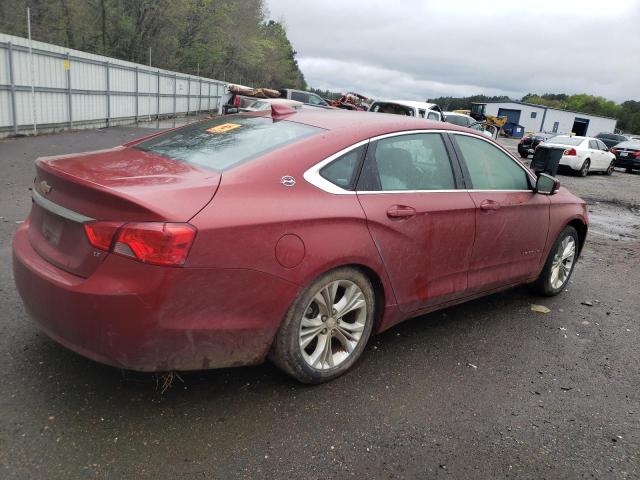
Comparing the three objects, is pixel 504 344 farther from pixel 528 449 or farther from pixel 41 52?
pixel 41 52

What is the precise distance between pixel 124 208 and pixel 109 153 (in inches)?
41.9

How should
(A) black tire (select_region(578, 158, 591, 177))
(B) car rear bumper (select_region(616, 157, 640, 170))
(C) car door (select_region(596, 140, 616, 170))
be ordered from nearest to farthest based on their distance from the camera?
(A) black tire (select_region(578, 158, 591, 177)) < (C) car door (select_region(596, 140, 616, 170)) < (B) car rear bumper (select_region(616, 157, 640, 170))

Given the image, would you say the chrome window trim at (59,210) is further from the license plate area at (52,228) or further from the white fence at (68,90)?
the white fence at (68,90)

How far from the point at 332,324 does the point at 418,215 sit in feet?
3.01

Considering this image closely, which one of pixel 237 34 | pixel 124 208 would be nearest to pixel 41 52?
pixel 124 208

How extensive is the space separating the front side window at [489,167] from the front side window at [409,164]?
0.27 m

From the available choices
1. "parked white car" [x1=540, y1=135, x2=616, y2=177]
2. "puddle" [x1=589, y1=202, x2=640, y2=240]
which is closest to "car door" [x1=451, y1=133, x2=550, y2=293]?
"puddle" [x1=589, y1=202, x2=640, y2=240]

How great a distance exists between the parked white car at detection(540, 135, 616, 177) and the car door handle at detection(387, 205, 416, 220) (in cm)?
1664

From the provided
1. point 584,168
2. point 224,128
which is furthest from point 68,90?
point 584,168

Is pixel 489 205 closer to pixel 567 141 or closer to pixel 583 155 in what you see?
pixel 583 155

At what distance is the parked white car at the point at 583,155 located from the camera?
18656 millimetres

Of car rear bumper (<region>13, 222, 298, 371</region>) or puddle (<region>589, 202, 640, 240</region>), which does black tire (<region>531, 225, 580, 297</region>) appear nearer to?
car rear bumper (<region>13, 222, 298, 371</region>)

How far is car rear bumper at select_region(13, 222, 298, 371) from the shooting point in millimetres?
2379

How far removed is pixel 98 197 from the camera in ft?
8.18
